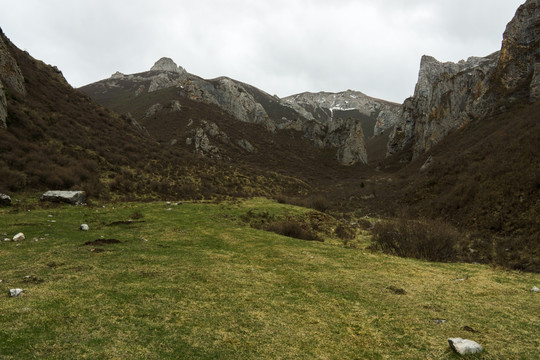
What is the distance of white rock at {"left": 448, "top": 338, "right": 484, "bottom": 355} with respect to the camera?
4801 mm

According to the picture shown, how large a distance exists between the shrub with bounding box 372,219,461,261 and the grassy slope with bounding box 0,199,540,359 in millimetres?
2280

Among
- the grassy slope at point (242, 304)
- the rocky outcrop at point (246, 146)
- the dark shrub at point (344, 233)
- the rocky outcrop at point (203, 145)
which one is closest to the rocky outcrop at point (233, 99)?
the rocky outcrop at point (246, 146)

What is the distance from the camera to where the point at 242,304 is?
23.0 feet

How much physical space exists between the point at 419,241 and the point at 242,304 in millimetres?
10930

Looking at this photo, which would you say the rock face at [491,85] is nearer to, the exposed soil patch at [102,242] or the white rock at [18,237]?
the exposed soil patch at [102,242]

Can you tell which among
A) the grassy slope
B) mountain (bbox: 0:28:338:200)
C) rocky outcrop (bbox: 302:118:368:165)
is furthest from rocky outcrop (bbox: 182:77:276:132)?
the grassy slope

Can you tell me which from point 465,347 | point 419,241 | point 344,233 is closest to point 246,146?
point 344,233

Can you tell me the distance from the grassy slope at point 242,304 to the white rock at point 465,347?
5.6 inches

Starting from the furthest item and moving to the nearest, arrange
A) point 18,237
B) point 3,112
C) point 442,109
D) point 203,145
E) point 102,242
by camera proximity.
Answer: point 442,109, point 203,145, point 3,112, point 102,242, point 18,237

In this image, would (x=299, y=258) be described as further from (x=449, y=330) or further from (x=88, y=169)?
(x=88, y=169)

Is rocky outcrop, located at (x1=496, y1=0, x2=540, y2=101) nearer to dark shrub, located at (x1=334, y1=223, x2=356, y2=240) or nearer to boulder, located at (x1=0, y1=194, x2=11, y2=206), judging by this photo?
dark shrub, located at (x1=334, y1=223, x2=356, y2=240)

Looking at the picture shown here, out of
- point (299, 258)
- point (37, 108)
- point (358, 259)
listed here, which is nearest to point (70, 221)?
point (299, 258)

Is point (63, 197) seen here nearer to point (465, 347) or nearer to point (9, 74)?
point (465, 347)

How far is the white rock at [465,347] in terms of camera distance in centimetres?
480
